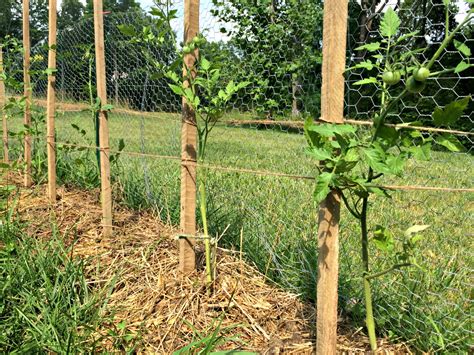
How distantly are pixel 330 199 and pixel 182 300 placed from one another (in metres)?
1.00

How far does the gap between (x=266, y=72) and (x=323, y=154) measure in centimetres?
136

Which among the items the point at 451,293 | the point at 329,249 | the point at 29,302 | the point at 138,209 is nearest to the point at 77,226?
the point at 138,209

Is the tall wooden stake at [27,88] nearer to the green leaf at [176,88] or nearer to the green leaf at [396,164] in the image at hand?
the green leaf at [176,88]

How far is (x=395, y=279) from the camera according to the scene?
6.06ft

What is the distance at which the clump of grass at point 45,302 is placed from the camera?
1651mm

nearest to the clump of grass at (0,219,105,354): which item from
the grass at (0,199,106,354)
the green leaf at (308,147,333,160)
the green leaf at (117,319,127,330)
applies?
the grass at (0,199,106,354)

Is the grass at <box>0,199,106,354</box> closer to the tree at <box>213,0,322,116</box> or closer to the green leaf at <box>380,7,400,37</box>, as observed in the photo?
the tree at <box>213,0,322,116</box>

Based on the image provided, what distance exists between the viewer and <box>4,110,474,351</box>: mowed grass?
5.44 ft

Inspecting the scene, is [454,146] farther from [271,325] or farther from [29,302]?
[29,302]

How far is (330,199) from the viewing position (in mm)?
1331

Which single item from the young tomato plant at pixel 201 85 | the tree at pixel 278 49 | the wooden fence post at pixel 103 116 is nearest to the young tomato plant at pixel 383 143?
the young tomato plant at pixel 201 85

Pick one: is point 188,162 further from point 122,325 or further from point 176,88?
point 122,325

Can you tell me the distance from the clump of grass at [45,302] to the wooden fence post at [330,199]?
3.08 ft

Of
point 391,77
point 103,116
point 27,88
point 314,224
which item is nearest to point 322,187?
point 391,77
